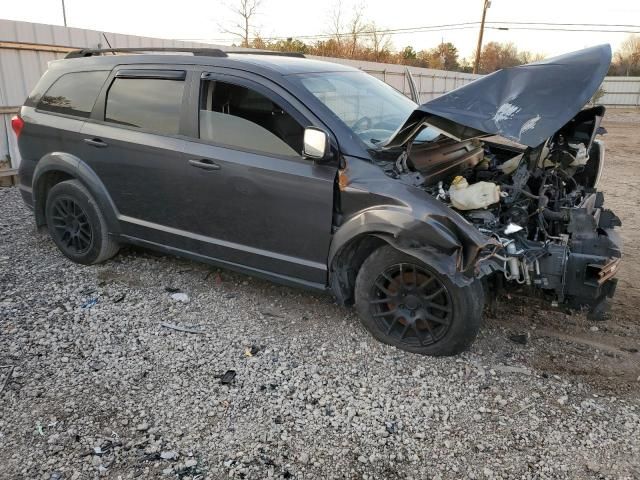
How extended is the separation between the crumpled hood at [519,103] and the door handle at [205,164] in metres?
1.27

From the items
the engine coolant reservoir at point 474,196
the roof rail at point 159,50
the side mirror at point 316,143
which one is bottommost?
the engine coolant reservoir at point 474,196

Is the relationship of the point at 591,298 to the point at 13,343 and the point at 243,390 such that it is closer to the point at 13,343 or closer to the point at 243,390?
the point at 243,390

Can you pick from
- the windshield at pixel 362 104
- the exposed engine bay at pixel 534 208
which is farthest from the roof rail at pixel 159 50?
the exposed engine bay at pixel 534 208

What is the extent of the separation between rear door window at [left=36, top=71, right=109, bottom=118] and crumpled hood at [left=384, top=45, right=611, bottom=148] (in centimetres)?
271

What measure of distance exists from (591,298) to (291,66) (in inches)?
104

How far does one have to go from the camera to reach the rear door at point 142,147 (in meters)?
3.99

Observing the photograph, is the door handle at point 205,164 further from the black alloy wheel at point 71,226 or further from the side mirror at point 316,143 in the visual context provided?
the black alloy wheel at point 71,226

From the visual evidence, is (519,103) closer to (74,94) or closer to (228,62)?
(228,62)

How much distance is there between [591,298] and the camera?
3109 mm

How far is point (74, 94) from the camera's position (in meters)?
4.60

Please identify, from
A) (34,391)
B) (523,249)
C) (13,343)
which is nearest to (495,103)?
(523,249)

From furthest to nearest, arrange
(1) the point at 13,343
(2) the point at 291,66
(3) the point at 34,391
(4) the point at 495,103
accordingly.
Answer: (2) the point at 291,66, (1) the point at 13,343, (4) the point at 495,103, (3) the point at 34,391

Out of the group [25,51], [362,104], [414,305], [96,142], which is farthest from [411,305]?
[25,51]

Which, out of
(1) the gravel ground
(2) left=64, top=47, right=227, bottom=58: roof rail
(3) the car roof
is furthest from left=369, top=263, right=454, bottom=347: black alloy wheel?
(2) left=64, top=47, right=227, bottom=58: roof rail
